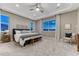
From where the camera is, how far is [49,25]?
8.21 ft

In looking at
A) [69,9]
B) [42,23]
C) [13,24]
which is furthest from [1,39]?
[69,9]

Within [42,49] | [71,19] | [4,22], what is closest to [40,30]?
[42,49]

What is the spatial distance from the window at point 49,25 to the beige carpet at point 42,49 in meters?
0.28

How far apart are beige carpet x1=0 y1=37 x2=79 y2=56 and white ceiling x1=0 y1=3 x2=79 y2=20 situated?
0.70 m

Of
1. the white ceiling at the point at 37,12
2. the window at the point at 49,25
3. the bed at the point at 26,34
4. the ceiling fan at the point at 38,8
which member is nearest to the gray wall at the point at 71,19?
the white ceiling at the point at 37,12

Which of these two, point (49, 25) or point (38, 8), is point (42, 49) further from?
point (38, 8)

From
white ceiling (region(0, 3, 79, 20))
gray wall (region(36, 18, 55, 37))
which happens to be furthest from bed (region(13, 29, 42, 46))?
white ceiling (region(0, 3, 79, 20))

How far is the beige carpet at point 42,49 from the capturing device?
92.2 inches

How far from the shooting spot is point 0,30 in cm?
236

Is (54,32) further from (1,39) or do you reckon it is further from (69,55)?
(1,39)

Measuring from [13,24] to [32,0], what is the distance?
0.83 metres

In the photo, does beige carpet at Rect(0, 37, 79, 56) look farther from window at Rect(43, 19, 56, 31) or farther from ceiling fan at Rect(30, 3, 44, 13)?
ceiling fan at Rect(30, 3, 44, 13)

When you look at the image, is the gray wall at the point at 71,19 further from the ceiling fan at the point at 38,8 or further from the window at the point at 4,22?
the window at the point at 4,22

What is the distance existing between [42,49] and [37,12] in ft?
3.37
